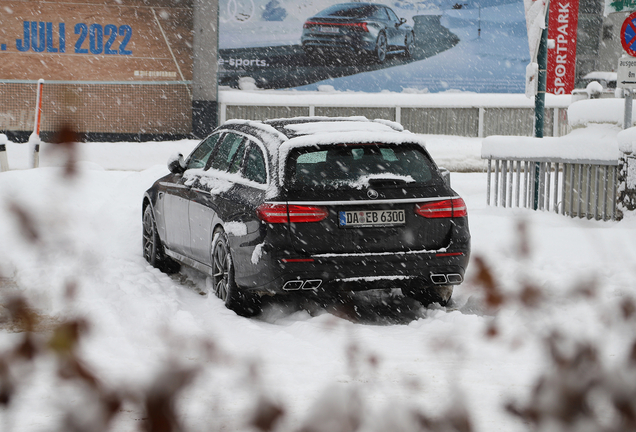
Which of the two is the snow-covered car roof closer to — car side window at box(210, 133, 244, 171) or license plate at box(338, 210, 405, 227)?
car side window at box(210, 133, 244, 171)

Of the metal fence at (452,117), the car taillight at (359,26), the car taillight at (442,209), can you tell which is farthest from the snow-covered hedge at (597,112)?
the car taillight at (359,26)

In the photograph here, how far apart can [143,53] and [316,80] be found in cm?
583

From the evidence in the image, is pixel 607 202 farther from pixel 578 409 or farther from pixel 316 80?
pixel 316 80

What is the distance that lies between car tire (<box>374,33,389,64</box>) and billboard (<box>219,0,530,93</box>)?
97mm

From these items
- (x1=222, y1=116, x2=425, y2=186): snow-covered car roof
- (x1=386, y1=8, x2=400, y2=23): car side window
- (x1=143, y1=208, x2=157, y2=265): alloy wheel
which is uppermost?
(x1=386, y1=8, x2=400, y2=23): car side window

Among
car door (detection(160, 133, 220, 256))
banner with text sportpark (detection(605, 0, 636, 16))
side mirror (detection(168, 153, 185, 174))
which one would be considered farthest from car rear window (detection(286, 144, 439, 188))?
banner with text sportpark (detection(605, 0, 636, 16))

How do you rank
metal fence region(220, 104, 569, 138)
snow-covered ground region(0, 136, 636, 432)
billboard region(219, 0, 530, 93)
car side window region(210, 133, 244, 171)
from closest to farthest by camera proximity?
snow-covered ground region(0, 136, 636, 432), car side window region(210, 133, 244, 171), metal fence region(220, 104, 569, 138), billboard region(219, 0, 530, 93)

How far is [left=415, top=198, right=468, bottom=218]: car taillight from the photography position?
6.19 m

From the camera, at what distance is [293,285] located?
596 cm

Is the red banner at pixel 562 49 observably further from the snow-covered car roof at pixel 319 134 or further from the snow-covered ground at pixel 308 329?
the snow-covered car roof at pixel 319 134

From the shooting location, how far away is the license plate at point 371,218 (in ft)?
19.6

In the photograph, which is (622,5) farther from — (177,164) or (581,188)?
(177,164)

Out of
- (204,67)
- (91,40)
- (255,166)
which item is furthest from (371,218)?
(204,67)

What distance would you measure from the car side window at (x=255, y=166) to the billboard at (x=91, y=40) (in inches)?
739
